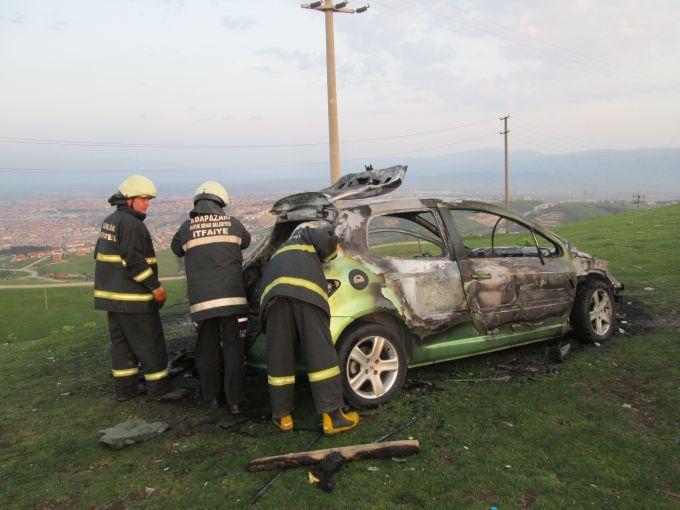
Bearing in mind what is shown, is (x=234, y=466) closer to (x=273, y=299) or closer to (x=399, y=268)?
(x=273, y=299)

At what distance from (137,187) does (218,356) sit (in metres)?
1.72

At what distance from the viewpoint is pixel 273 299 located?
337 centimetres

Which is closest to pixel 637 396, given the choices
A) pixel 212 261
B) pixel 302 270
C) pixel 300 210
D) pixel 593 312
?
pixel 593 312

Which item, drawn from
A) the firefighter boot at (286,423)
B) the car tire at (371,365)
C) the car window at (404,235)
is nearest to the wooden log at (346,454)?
the firefighter boot at (286,423)

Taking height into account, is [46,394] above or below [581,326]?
below

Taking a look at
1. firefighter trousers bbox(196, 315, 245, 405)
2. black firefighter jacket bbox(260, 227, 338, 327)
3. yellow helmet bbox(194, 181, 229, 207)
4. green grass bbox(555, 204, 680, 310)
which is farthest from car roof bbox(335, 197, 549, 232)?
green grass bbox(555, 204, 680, 310)

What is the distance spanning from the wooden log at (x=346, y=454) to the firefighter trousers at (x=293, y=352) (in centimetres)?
42

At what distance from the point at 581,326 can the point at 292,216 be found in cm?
330

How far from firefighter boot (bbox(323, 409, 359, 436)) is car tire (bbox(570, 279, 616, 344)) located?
9.79ft

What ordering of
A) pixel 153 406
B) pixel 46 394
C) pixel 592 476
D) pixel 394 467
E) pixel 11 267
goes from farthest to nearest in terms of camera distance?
pixel 11 267
pixel 46 394
pixel 153 406
pixel 394 467
pixel 592 476

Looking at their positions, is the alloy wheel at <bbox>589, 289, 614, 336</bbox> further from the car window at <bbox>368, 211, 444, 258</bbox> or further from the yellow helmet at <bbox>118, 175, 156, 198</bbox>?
the yellow helmet at <bbox>118, 175, 156, 198</bbox>

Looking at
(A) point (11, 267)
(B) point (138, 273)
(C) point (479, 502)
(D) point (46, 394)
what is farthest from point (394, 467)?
(A) point (11, 267)

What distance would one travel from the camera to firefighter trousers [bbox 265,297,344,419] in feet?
11.0

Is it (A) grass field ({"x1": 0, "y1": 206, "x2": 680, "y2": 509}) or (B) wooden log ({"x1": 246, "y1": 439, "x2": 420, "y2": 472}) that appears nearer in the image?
(A) grass field ({"x1": 0, "y1": 206, "x2": 680, "y2": 509})
